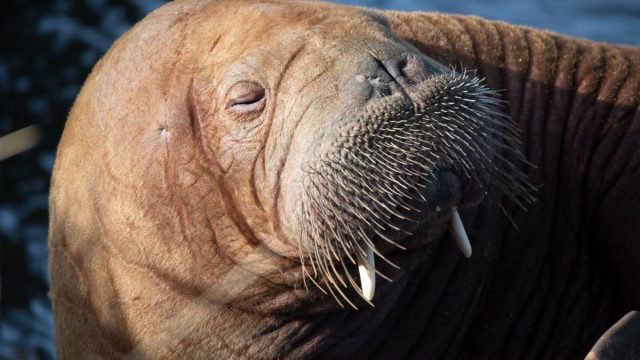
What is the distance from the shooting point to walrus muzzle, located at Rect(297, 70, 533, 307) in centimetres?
648

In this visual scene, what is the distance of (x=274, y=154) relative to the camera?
6.81 m

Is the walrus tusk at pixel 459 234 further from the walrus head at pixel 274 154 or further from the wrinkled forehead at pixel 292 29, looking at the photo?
the wrinkled forehead at pixel 292 29

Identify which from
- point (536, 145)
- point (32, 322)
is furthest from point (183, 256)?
point (32, 322)

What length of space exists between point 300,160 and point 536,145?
175cm

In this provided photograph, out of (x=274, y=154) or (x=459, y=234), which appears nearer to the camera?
(x=459, y=234)

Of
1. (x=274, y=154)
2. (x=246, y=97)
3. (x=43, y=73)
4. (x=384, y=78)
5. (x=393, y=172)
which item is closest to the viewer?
(x=393, y=172)

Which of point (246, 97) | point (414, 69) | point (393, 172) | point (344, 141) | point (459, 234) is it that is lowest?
point (459, 234)

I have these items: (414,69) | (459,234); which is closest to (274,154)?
(414,69)

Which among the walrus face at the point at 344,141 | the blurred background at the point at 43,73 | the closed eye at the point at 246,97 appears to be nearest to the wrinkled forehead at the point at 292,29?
the walrus face at the point at 344,141

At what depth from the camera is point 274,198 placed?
6852 mm

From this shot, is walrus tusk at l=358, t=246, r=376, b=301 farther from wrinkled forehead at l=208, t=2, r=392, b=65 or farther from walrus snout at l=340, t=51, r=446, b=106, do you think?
wrinkled forehead at l=208, t=2, r=392, b=65

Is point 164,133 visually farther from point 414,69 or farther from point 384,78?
point 414,69

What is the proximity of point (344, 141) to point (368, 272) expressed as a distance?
61 centimetres

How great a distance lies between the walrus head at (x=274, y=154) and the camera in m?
6.53
